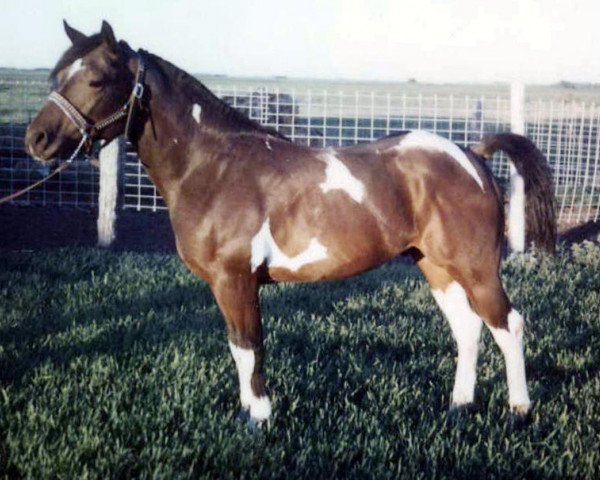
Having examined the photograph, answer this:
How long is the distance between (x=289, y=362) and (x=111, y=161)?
464 cm

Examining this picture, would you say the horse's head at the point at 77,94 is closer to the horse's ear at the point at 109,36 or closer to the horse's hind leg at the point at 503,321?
the horse's ear at the point at 109,36

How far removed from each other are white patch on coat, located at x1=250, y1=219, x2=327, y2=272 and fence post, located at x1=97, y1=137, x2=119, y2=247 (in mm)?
5049

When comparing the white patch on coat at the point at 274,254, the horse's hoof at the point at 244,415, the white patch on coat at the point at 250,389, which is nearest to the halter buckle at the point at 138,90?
the white patch on coat at the point at 274,254

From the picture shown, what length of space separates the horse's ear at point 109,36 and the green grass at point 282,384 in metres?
1.97

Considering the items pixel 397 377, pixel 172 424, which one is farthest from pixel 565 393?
pixel 172 424

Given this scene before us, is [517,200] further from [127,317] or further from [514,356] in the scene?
[127,317]

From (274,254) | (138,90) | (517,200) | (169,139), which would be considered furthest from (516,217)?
(138,90)

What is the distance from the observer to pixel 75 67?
12.0ft

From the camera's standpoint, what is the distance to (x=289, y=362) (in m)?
4.75

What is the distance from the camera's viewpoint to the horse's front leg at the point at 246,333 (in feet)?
12.5

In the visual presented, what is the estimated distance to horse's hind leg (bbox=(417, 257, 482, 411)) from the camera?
4.41 m

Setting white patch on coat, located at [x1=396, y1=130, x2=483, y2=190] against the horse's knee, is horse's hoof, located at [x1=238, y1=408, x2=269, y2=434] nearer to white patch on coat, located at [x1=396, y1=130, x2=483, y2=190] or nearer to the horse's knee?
the horse's knee

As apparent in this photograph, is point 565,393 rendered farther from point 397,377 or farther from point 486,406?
point 397,377

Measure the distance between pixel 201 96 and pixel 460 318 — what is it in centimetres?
217
